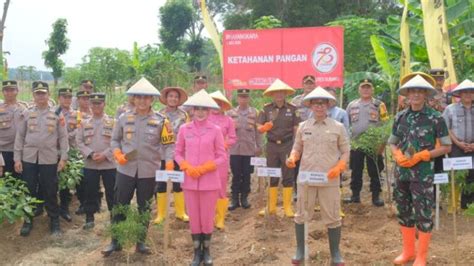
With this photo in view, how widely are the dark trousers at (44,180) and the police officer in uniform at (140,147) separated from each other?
135cm

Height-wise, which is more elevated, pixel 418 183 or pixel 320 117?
pixel 320 117

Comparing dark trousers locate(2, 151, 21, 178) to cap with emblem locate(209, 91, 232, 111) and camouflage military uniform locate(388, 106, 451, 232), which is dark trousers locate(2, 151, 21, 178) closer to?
cap with emblem locate(209, 91, 232, 111)

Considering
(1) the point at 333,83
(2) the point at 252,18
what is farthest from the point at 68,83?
(1) the point at 333,83

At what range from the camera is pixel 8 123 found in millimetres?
6828

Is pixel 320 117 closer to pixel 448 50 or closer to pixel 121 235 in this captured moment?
pixel 121 235

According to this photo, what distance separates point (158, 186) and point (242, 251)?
1.72 m

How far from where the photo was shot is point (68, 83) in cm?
2227

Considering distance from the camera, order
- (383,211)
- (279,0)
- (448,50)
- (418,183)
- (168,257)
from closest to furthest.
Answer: (418,183), (168,257), (383,211), (448,50), (279,0)

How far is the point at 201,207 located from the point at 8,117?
3.19m

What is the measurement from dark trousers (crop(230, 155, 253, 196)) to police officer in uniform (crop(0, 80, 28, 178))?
3186mm

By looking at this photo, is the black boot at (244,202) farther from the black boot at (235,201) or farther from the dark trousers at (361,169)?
the dark trousers at (361,169)

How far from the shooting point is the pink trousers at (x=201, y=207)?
5367 mm

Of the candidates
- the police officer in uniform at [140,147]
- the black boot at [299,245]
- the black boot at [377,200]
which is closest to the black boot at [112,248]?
the police officer in uniform at [140,147]

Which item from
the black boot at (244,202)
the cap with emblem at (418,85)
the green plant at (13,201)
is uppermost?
the cap with emblem at (418,85)
